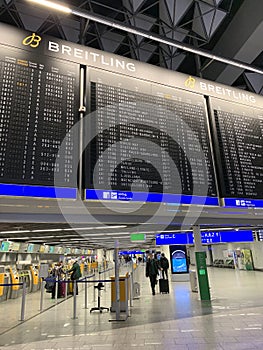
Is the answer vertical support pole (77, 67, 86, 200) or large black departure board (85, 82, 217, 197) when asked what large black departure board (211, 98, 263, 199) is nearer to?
large black departure board (85, 82, 217, 197)

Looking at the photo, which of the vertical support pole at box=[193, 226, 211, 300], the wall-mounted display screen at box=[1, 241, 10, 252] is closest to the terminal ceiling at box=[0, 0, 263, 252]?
the vertical support pole at box=[193, 226, 211, 300]

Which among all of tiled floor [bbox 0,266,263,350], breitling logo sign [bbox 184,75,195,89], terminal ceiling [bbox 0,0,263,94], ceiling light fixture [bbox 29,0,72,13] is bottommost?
tiled floor [bbox 0,266,263,350]

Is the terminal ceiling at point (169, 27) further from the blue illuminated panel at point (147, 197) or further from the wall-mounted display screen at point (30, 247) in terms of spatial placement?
the wall-mounted display screen at point (30, 247)

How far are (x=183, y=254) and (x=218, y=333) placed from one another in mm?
14084

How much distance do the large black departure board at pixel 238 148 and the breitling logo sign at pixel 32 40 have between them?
3847 millimetres

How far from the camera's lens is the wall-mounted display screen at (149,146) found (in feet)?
14.6

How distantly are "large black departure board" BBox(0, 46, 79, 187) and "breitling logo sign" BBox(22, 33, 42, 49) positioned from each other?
20cm

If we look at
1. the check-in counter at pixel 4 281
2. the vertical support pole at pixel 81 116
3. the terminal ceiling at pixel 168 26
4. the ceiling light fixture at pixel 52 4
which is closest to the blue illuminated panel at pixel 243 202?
the vertical support pole at pixel 81 116

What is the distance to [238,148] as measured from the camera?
5.90 m

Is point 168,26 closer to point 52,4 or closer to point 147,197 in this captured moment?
point 52,4

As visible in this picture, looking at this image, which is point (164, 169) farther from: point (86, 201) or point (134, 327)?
point (134, 327)

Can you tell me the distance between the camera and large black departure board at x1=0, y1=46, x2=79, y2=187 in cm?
386

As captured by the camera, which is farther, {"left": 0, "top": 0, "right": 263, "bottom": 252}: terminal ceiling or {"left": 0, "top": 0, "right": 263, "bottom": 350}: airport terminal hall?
{"left": 0, "top": 0, "right": 263, "bottom": 252}: terminal ceiling

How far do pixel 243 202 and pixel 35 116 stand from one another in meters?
4.21
